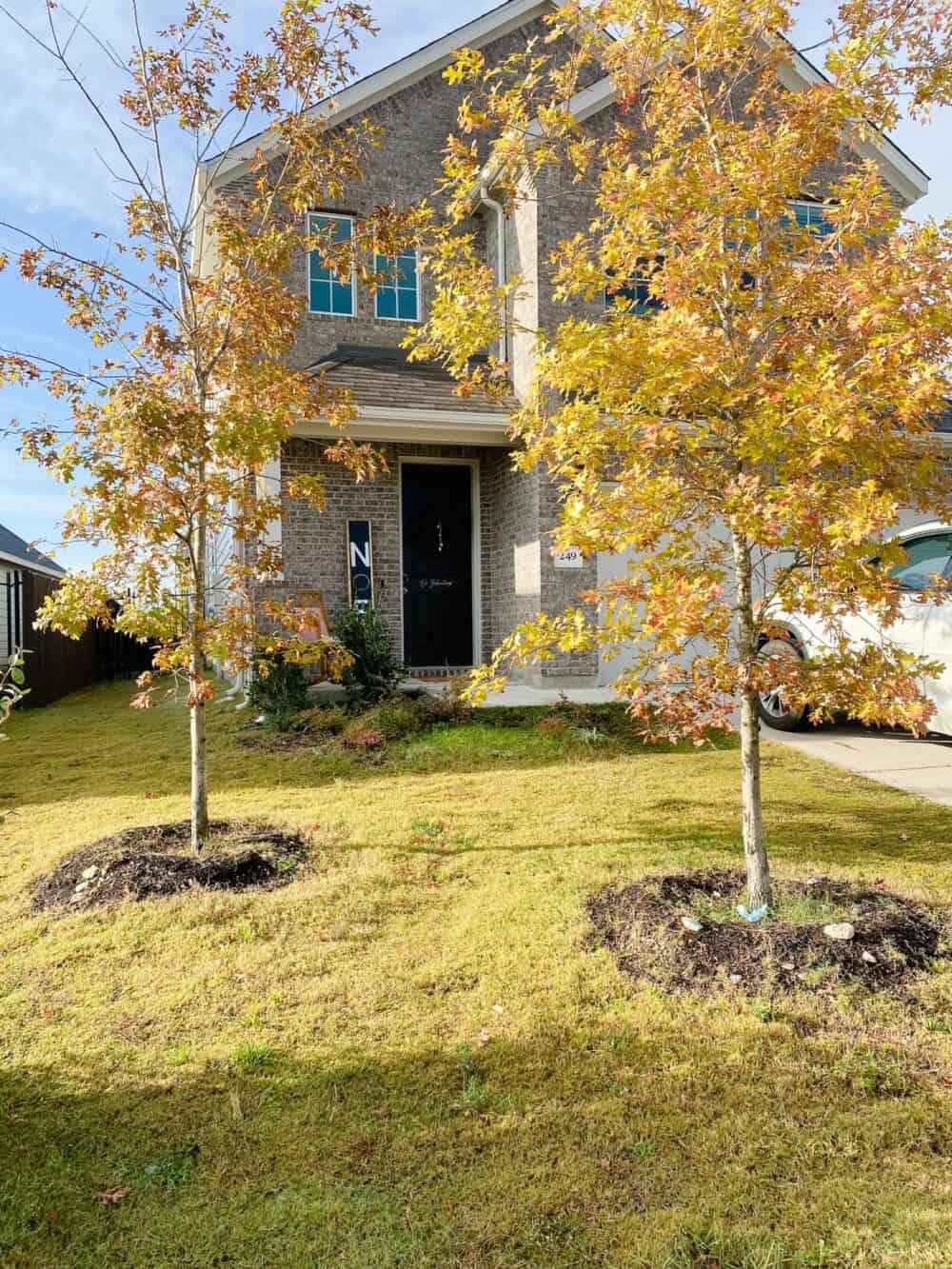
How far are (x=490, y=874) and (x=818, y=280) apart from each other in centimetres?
320

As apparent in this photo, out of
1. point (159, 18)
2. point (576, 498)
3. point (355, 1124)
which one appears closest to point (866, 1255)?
point (355, 1124)

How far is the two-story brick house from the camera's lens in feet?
32.4

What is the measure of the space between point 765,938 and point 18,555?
53.7 feet

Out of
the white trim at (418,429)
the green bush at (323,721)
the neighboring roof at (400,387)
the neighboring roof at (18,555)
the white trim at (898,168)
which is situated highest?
the white trim at (898,168)

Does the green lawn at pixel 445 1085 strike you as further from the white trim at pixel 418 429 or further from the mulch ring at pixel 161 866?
the white trim at pixel 418 429

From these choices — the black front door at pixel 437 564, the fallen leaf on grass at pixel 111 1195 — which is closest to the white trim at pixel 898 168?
the black front door at pixel 437 564

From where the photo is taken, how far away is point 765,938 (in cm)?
337

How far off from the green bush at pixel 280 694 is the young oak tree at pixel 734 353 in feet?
17.3

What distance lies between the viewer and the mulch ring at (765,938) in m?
3.16

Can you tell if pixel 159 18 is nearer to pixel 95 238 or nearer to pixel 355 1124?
pixel 95 238

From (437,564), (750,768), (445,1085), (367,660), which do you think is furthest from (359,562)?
(445,1085)

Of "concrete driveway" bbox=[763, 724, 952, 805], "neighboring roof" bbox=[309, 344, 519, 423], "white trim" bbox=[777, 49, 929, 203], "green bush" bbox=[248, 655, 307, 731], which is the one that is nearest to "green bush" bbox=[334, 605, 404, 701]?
"green bush" bbox=[248, 655, 307, 731]

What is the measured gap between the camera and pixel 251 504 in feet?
15.4

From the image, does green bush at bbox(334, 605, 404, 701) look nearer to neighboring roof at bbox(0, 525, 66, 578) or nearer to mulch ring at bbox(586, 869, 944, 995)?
mulch ring at bbox(586, 869, 944, 995)
